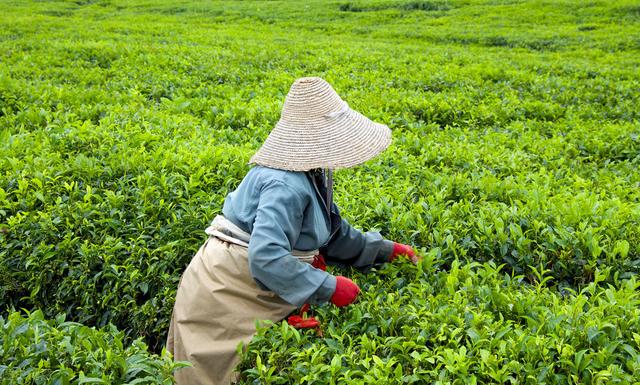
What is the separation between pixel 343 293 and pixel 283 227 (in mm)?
455

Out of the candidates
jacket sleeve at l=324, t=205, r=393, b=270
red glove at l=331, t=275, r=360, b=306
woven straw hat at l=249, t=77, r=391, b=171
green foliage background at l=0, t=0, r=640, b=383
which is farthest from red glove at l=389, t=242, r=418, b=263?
woven straw hat at l=249, t=77, r=391, b=171

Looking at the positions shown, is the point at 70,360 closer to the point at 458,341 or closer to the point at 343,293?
the point at 343,293

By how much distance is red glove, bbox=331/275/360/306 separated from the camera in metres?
2.82

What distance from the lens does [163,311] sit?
3506 millimetres

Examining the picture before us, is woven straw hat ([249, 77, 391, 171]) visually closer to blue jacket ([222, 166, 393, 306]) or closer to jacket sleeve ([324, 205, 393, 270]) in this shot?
blue jacket ([222, 166, 393, 306])

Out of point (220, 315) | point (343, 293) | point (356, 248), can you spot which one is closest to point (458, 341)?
point (343, 293)

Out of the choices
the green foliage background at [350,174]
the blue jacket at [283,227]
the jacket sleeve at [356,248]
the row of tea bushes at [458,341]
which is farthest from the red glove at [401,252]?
the blue jacket at [283,227]

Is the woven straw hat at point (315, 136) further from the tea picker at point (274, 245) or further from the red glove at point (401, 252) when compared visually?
the red glove at point (401, 252)

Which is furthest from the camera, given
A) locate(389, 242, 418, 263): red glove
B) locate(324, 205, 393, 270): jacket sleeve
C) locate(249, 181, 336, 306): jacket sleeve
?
locate(389, 242, 418, 263): red glove

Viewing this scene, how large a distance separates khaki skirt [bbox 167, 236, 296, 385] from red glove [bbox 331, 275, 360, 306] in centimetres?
23

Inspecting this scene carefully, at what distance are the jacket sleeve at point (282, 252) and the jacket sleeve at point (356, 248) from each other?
0.52m

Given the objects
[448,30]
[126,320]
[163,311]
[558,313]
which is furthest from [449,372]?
[448,30]

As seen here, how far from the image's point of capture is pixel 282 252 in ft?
8.60

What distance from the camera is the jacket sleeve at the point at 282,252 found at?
261 centimetres
